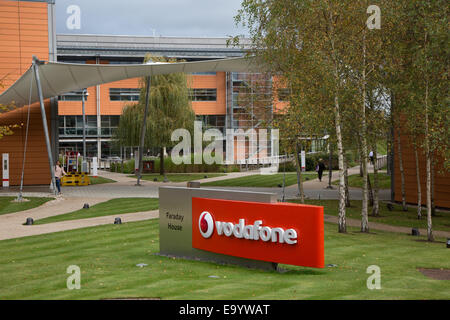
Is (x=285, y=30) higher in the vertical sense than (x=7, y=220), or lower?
higher

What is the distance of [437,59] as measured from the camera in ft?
57.8

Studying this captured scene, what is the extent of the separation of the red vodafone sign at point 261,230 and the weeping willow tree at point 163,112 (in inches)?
1273

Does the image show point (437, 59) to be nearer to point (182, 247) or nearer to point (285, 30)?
point (285, 30)

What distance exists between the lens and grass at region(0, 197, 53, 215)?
24.4 m

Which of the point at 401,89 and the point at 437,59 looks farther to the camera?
the point at 401,89

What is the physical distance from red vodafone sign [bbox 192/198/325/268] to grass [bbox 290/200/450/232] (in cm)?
1194

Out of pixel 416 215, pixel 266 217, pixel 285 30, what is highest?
pixel 285 30

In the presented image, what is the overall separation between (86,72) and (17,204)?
7662mm

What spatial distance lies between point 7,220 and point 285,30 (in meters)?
12.6

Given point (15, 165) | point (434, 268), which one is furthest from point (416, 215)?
point (15, 165)

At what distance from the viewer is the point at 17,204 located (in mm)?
26047
